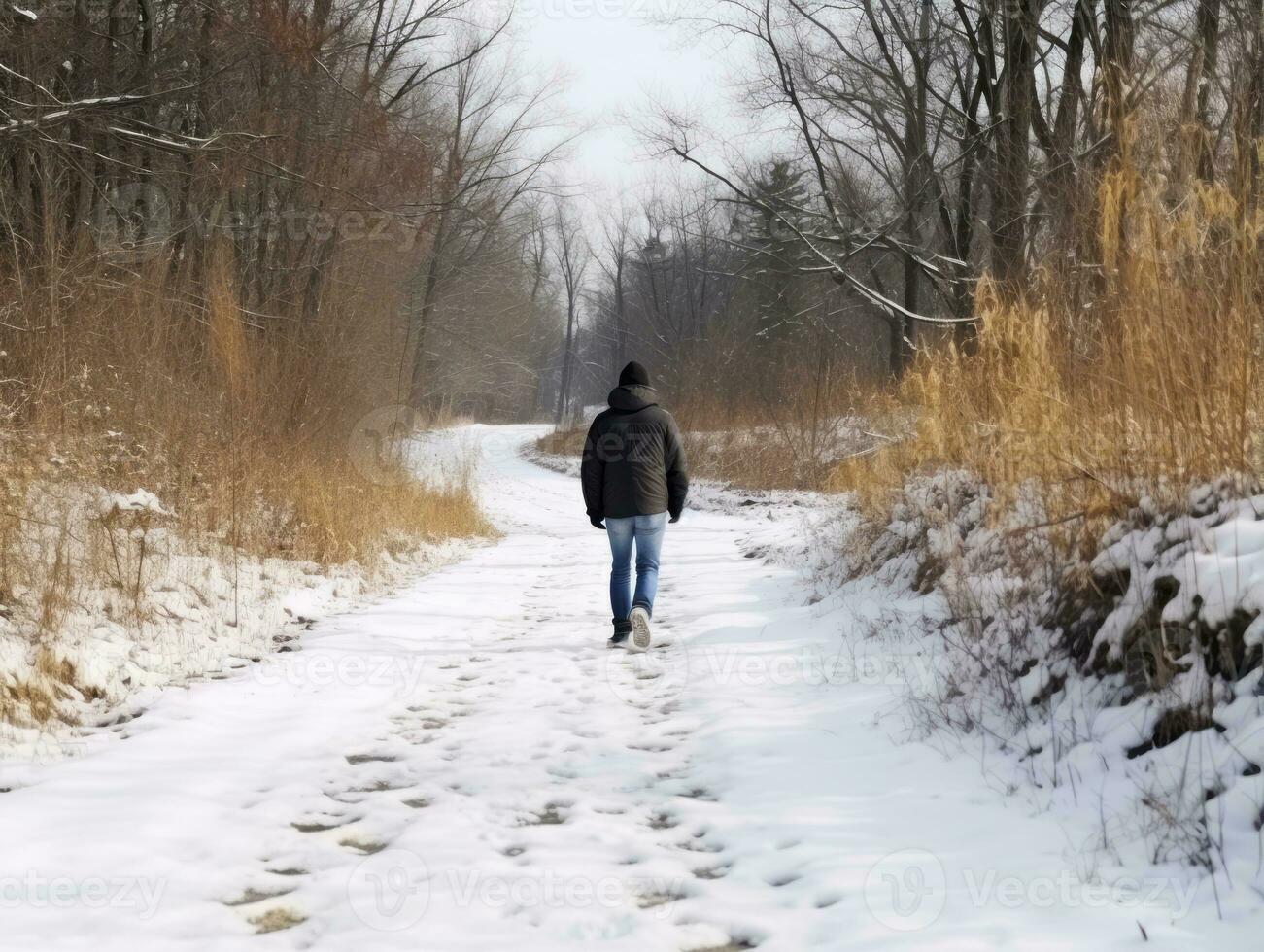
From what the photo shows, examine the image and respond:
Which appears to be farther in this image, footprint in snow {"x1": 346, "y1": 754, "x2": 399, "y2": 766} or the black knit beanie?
the black knit beanie

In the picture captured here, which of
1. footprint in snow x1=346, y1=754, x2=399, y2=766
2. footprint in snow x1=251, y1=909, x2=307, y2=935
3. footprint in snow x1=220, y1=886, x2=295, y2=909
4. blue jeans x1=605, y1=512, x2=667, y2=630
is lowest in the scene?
footprint in snow x1=346, y1=754, x2=399, y2=766

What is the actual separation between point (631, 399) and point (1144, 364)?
3549 mm

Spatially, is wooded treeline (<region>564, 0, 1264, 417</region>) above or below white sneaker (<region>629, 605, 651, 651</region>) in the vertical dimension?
above

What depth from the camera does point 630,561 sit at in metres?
6.46

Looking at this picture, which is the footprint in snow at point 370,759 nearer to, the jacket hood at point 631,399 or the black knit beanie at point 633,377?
the jacket hood at point 631,399

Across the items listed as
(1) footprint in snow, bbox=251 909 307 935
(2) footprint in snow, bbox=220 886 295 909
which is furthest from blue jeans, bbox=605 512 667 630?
(1) footprint in snow, bbox=251 909 307 935

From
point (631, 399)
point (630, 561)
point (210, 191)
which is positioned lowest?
point (630, 561)

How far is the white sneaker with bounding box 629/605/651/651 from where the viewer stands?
243 inches

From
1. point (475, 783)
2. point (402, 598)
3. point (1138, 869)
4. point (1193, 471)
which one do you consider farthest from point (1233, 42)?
point (402, 598)

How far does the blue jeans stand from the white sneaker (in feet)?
0.55

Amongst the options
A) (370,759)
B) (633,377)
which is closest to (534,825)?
(370,759)

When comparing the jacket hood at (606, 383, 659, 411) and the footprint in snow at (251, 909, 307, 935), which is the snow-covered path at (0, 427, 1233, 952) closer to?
the footprint in snow at (251, 909, 307, 935)

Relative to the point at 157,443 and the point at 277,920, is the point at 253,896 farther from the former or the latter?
the point at 157,443

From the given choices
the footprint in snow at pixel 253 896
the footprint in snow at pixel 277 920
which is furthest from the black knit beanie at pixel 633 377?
the footprint in snow at pixel 277 920
